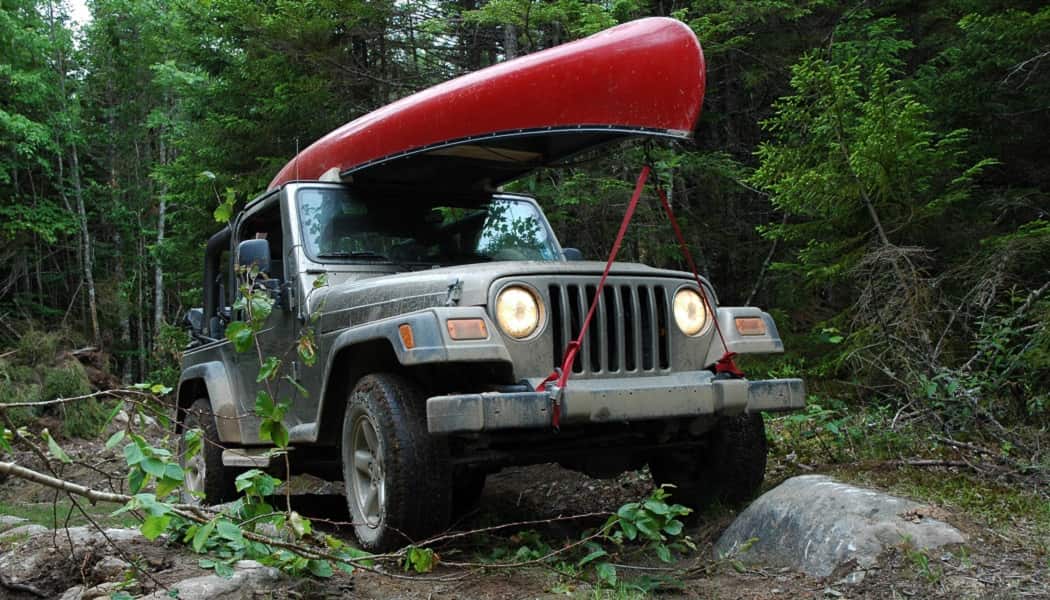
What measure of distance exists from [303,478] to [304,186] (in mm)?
4595

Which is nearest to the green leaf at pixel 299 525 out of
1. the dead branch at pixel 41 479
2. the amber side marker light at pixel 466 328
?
the dead branch at pixel 41 479

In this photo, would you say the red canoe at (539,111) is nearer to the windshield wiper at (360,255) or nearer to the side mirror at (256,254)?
the windshield wiper at (360,255)

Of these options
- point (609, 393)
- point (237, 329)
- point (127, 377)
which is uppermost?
point (237, 329)

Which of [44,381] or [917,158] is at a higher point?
[917,158]

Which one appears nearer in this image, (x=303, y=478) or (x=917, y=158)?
(x=917, y=158)

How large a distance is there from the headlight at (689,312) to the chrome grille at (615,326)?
10cm

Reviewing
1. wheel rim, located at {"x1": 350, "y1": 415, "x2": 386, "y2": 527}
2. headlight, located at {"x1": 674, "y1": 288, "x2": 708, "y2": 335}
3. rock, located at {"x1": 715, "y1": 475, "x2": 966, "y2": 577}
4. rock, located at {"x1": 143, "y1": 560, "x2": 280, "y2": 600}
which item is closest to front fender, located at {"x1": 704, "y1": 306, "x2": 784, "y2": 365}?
headlight, located at {"x1": 674, "y1": 288, "x2": 708, "y2": 335}

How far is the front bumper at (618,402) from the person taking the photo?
3.91 m

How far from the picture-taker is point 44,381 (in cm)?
1786

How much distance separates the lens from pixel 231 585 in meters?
3.57

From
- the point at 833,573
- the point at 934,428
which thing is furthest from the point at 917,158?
the point at 833,573

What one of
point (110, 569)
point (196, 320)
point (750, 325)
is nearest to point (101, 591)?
point (110, 569)

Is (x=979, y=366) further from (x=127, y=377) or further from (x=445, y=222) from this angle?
(x=127, y=377)

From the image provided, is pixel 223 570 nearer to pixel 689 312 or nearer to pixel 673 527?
pixel 673 527
